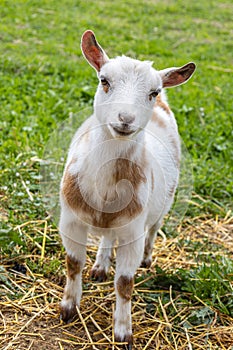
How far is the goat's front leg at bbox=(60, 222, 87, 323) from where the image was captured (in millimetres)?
3439

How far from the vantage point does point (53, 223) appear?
14.7ft

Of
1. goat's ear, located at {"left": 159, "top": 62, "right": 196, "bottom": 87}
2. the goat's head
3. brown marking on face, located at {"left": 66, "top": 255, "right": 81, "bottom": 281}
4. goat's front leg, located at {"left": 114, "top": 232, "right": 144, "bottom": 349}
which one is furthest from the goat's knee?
Result: goat's ear, located at {"left": 159, "top": 62, "right": 196, "bottom": 87}

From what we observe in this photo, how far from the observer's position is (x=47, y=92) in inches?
262

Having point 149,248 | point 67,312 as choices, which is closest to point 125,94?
point 67,312

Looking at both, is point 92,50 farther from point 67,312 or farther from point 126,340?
point 126,340

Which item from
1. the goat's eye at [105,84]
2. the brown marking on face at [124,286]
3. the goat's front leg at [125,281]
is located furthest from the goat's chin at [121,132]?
the brown marking on face at [124,286]

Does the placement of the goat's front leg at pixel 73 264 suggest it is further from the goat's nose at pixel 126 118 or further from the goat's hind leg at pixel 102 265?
the goat's nose at pixel 126 118

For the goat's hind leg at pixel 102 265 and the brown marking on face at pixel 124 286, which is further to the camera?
the goat's hind leg at pixel 102 265

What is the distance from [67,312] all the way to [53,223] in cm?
103

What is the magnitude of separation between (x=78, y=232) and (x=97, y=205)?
0.95 ft

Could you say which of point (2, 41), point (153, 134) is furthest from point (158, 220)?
point (2, 41)

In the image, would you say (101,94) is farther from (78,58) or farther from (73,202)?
(78,58)

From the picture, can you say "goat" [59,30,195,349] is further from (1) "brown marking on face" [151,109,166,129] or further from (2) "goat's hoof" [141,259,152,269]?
(2) "goat's hoof" [141,259,152,269]

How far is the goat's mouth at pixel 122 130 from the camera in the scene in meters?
2.81
